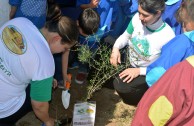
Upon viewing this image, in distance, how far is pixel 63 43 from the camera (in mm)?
2377

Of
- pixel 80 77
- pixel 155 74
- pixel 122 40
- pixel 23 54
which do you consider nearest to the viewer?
pixel 23 54

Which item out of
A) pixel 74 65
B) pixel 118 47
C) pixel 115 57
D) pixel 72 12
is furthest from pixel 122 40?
pixel 74 65

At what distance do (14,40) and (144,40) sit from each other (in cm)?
138

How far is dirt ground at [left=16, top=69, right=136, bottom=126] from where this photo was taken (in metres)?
3.32

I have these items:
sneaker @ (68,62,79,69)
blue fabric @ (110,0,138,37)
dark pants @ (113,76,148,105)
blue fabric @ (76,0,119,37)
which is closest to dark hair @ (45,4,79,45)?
dark pants @ (113,76,148,105)

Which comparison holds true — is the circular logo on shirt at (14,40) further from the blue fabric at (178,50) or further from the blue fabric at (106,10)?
the blue fabric at (106,10)

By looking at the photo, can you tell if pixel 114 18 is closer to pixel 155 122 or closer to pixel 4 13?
pixel 4 13

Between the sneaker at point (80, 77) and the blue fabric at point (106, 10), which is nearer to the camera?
the blue fabric at point (106, 10)

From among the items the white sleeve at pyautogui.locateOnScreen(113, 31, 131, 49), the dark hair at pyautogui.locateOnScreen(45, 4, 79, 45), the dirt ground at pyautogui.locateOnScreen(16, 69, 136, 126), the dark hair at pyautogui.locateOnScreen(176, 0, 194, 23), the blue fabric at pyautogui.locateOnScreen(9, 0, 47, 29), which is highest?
the dark hair at pyautogui.locateOnScreen(176, 0, 194, 23)

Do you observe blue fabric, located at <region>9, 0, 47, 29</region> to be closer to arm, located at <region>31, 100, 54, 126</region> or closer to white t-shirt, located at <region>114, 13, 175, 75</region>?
arm, located at <region>31, 100, 54, 126</region>

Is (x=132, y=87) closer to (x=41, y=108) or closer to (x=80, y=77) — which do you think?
(x=80, y=77)

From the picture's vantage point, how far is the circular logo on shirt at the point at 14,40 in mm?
2252

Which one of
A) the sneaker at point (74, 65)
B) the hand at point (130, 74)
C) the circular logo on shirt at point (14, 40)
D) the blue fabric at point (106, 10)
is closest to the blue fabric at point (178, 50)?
the hand at point (130, 74)

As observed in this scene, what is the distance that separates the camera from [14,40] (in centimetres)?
228
